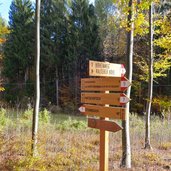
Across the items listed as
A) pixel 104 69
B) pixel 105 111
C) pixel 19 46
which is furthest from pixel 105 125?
pixel 19 46

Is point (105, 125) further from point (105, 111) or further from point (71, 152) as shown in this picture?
point (71, 152)

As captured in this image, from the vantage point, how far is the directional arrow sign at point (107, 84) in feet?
16.5

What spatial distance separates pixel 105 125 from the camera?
→ 5164 millimetres

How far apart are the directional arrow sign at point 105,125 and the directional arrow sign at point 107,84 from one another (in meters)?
0.50

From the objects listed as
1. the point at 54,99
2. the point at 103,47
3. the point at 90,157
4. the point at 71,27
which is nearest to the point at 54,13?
the point at 71,27

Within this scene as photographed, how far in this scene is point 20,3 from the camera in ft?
116

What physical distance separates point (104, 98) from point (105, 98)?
0.02 metres

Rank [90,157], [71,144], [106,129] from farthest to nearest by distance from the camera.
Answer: [71,144] → [90,157] → [106,129]

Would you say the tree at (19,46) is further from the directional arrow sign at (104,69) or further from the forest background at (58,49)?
the directional arrow sign at (104,69)

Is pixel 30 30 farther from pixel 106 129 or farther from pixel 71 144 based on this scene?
pixel 106 129

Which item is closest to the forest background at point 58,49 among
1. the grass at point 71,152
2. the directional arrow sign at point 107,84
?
the grass at point 71,152

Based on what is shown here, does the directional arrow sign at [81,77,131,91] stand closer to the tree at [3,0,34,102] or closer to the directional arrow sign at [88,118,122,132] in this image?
the directional arrow sign at [88,118,122,132]

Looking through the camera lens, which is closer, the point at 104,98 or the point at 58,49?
the point at 104,98

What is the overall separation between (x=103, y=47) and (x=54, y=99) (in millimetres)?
7004
